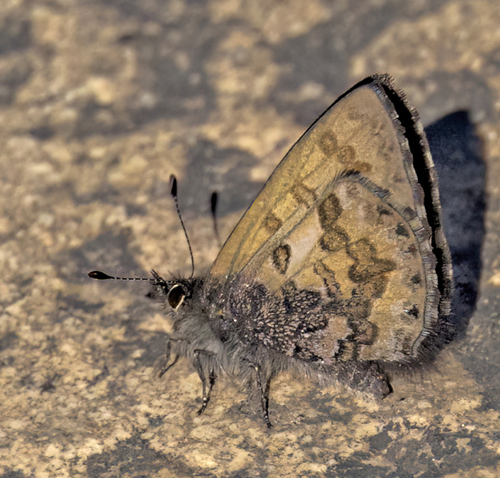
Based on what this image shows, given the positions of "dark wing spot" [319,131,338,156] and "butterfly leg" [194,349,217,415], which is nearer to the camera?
"dark wing spot" [319,131,338,156]

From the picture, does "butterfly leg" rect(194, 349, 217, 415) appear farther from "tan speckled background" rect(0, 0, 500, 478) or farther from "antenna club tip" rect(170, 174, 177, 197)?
"antenna club tip" rect(170, 174, 177, 197)

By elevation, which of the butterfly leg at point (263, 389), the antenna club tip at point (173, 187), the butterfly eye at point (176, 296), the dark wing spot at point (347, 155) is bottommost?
the butterfly leg at point (263, 389)

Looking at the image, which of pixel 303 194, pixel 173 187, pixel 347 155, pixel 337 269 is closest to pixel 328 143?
pixel 347 155

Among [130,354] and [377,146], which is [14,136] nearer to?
[130,354]

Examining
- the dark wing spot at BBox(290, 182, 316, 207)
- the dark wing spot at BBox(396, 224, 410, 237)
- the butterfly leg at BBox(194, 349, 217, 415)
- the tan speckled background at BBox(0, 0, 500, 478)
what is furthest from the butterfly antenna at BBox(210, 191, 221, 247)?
the dark wing spot at BBox(396, 224, 410, 237)

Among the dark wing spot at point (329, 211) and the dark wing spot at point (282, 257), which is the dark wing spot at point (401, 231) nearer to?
the dark wing spot at point (329, 211)

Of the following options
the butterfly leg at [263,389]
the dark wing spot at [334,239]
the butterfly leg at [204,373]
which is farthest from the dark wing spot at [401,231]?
the butterfly leg at [204,373]

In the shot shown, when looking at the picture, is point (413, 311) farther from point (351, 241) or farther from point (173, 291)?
point (173, 291)
